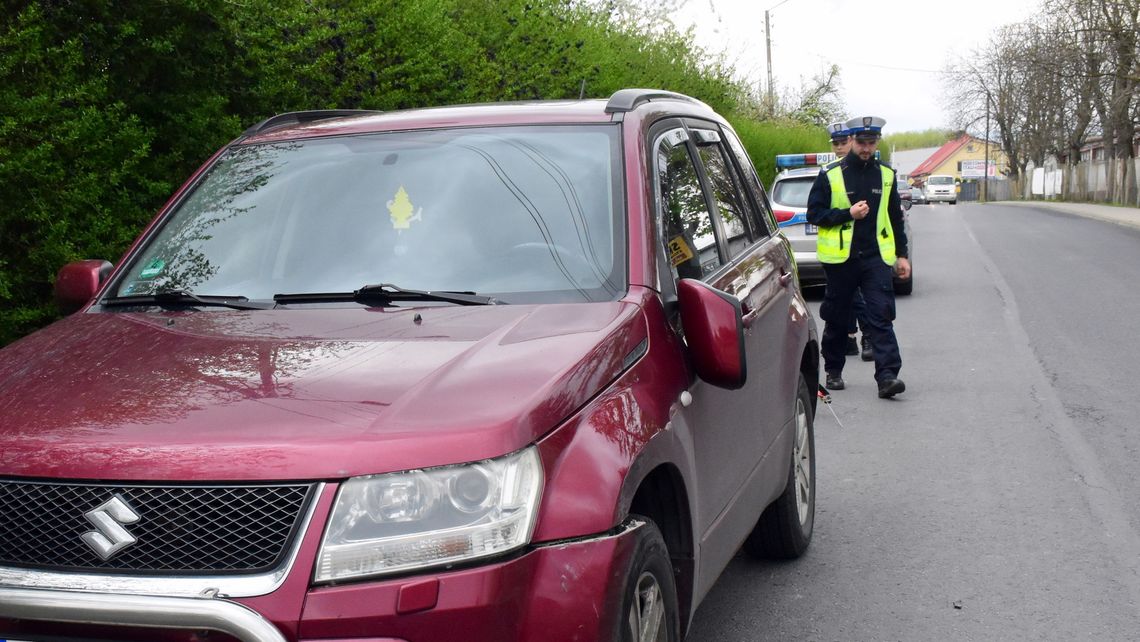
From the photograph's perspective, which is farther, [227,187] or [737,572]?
[737,572]

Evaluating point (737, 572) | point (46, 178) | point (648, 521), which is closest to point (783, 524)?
point (737, 572)

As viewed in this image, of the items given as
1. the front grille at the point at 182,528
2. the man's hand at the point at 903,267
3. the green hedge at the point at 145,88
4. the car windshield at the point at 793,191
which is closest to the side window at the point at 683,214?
the front grille at the point at 182,528

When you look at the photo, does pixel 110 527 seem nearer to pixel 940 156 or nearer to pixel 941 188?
pixel 941 188

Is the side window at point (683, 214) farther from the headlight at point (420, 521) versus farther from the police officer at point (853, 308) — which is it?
the police officer at point (853, 308)

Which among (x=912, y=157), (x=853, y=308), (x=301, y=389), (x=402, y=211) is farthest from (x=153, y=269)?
(x=912, y=157)

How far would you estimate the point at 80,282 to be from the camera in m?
4.00

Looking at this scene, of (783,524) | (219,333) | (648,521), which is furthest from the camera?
(783,524)

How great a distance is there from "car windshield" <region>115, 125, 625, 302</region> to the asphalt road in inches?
64.9

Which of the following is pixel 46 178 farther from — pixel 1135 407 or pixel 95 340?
pixel 1135 407

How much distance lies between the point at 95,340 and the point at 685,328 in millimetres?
1555

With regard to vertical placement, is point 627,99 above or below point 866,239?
above

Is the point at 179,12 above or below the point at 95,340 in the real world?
above

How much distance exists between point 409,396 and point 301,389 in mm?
260

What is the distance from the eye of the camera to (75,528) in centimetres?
250
